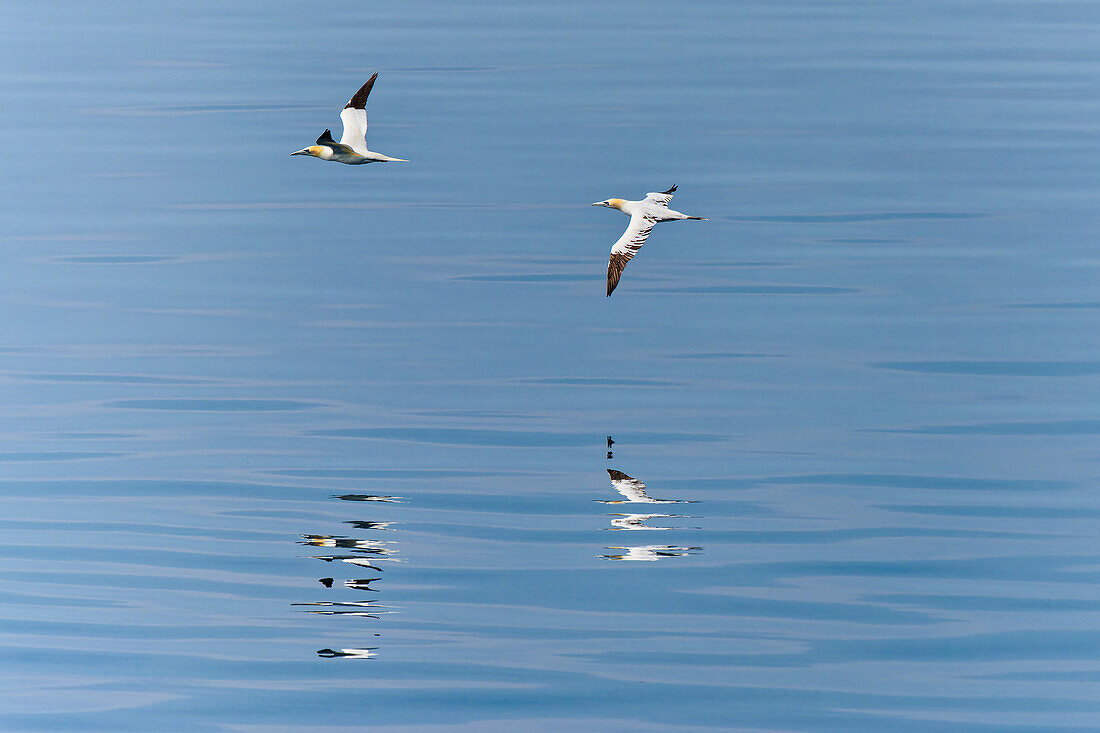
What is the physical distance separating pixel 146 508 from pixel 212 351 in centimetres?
686

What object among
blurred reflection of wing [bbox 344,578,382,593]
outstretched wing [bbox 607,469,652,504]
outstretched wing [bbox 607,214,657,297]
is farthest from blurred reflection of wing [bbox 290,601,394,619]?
outstretched wing [bbox 607,214,657,297]

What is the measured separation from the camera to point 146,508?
22469mm

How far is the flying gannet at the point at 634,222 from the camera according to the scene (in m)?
27.1

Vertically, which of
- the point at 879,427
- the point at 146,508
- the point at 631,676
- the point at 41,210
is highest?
the point at 41,210

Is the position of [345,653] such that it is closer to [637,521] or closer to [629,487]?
[637,521]

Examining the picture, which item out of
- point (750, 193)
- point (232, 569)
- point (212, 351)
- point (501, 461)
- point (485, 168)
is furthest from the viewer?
point (485, 168)

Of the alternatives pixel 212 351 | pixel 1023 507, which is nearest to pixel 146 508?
pixel 212 351

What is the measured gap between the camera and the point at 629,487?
72.8ft

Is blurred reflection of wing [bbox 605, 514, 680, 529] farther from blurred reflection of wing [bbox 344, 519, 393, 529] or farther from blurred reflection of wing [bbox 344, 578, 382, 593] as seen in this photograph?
blurred reflection of wing [bbox 344, 578, 382, 593]

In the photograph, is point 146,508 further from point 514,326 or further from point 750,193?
point 750,193

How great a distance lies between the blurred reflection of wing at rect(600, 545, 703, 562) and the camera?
784 inches

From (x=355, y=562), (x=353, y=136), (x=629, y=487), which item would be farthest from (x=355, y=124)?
(x=355, y=562)

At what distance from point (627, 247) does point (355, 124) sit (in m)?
5.36

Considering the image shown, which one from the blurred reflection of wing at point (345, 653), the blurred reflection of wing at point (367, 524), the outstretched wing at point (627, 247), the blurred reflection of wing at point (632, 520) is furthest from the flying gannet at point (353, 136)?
the blurred reflection of wing at point (345, 653)
